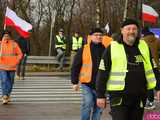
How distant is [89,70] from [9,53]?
17.2 ft

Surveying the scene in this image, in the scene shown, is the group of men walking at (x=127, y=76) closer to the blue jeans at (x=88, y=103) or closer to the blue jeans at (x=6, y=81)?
the blue jeans at (x=88, y=103)

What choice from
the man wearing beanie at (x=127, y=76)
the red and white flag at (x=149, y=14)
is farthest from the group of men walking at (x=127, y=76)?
the red and white flag at (x=149, y=14)

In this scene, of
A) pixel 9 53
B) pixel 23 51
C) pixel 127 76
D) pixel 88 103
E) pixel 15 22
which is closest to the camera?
pixel 127 76

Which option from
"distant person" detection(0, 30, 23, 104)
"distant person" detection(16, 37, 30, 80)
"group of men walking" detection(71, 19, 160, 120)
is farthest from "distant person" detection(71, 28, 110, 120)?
"distant person" detection(16, 37, 30, 80)

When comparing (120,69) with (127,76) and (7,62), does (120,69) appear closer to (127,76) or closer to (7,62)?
(127,76)

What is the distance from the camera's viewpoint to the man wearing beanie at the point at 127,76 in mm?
7438

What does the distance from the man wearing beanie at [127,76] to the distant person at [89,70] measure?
7.05ft

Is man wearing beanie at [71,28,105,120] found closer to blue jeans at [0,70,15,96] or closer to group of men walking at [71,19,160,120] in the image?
group of men walking at [71,19,160,120]

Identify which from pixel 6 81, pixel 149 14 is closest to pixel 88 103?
pixel 6 81

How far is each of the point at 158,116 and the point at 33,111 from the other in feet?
17.5

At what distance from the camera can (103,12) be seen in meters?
44.6

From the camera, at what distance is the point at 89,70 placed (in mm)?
9812

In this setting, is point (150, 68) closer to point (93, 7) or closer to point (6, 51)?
point (6, 51)

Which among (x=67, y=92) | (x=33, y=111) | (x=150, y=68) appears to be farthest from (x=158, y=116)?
(x=67, y=92)
